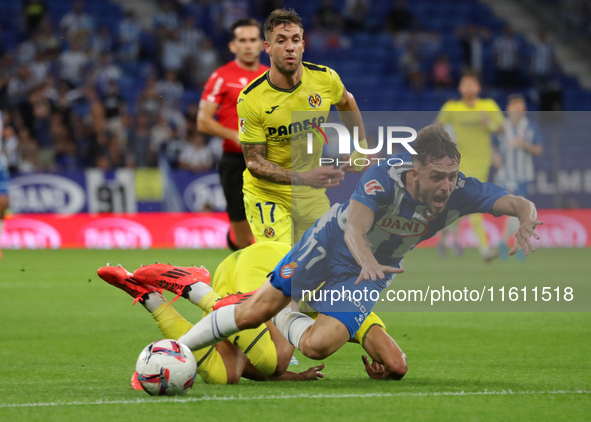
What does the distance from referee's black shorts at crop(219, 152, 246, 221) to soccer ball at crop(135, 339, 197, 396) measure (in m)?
4.13

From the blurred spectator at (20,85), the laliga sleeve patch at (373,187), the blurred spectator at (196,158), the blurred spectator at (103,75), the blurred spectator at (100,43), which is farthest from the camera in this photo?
the blurred spectator at (100,43)

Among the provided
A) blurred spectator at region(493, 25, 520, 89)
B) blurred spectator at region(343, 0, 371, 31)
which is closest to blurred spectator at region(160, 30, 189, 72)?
blurred spectator at region(343, 0, 371, 31)

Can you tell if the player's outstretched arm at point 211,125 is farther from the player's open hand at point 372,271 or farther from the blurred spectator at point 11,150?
the blurred spectator at point 11,150

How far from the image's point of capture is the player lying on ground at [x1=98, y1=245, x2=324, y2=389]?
544cm

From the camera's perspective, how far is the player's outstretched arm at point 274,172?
6375mm

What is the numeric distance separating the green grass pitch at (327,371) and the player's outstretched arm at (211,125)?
1564 mm

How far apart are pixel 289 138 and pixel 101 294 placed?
416cm

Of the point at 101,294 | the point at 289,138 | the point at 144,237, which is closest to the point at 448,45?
the point at 144,237

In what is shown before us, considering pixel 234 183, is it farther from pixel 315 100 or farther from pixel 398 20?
pixel 398 20

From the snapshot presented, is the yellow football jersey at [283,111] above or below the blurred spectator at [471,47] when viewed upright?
below

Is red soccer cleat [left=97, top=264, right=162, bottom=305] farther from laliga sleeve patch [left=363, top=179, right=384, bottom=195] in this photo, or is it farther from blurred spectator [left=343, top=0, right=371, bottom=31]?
blurred spectator [left=343, top=0, right=371, bottom=31]

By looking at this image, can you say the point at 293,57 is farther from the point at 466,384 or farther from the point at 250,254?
the point at 466,384

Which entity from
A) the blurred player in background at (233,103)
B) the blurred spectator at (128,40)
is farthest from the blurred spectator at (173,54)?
the blurred player in background at (233,103)

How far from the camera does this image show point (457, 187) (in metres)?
5.38
